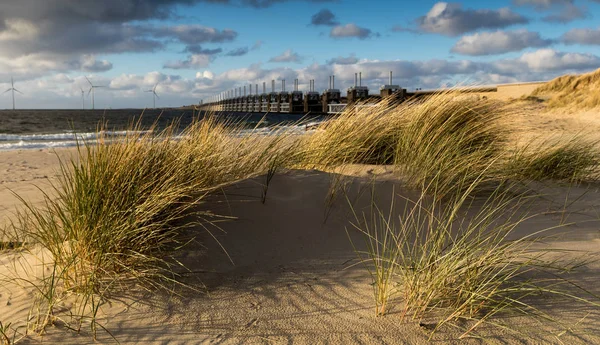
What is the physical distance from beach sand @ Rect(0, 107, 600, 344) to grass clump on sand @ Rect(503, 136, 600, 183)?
3.88 ft

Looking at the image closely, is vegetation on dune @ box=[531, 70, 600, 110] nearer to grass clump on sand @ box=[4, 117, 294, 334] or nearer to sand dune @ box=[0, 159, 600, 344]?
sand dune @ box=[0, 159, 600, 344]

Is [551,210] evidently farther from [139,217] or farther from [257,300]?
[139,217]

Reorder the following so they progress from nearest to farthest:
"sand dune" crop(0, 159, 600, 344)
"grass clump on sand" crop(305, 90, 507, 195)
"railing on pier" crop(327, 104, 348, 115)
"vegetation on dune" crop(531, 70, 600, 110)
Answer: "sand dune" crop(0, 159, 600, 344), "grass clump on sand" crop(305, 90, 507, 195), "railing on pier" crop(327, 104, 348, 115), "vegetation on dune" crop(531, 70, 600, 110)

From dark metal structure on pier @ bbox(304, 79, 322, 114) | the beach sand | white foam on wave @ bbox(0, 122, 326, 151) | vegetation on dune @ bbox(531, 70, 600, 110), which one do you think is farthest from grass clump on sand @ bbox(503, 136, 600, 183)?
dark metal structure on pier @ bbox(304, 79, 322, 114)

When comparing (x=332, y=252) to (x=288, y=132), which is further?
(x=288, y=132)

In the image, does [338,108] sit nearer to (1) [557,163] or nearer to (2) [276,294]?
(1) [557,163]

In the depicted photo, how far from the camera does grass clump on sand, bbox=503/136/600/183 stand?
17.0 feet

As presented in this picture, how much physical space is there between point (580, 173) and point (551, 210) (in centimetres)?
167

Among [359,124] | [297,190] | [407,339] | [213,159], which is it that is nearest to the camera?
[407,339]

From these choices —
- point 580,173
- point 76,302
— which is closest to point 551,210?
point 580,173

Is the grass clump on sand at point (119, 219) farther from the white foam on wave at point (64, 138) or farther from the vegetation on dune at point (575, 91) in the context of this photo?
the vegetation on dune at point (575, 91)

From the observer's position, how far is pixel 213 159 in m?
3.62

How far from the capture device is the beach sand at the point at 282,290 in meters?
2.18

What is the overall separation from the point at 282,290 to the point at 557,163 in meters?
4.63
